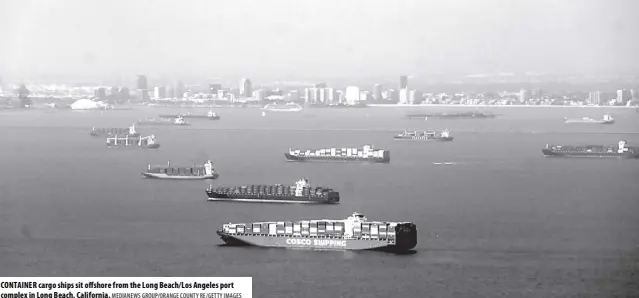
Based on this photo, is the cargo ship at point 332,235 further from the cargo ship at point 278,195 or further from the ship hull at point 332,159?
the ship hull at point 332,159

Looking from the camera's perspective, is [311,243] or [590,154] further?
[590,154]

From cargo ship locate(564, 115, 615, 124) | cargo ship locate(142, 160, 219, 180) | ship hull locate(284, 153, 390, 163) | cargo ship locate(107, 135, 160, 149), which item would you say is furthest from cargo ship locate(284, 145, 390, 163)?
cargo ship locate(564, 115, 615, 124)

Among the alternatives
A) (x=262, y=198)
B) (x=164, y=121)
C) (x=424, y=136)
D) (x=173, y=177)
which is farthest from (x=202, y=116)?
(x=262, y=198)

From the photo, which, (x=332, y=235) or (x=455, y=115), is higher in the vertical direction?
A: (x=455, y=115)

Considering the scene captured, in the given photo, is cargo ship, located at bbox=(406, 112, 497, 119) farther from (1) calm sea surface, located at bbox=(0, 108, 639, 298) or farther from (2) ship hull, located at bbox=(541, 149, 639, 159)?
(2) ship hull, located at bbox=(541, 149, 639, 159)

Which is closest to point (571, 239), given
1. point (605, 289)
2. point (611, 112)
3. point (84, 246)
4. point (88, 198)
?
point (605, 289)

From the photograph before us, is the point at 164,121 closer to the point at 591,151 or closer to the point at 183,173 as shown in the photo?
the point at 591,151
